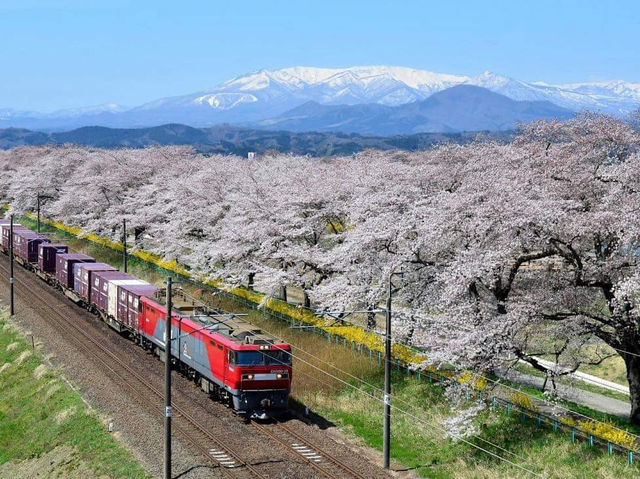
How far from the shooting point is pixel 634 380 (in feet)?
90.0

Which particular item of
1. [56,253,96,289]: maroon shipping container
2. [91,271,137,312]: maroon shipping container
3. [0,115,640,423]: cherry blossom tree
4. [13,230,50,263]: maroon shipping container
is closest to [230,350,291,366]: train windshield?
[0,115,640,423]: cherry blossom tree

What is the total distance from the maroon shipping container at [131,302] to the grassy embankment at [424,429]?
821 centimetres

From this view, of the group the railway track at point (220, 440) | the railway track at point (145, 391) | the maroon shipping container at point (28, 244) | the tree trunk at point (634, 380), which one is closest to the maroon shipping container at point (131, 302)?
the railway track at point (145, 391)

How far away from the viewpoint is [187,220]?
189 feet

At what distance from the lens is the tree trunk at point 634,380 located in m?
27.0

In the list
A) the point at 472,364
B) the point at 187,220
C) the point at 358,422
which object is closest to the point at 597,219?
the point at 472,364

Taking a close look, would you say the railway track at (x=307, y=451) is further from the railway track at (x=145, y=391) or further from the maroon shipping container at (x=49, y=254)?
the maroon shipping container at (x=49, y=254)

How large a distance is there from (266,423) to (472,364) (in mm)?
8458

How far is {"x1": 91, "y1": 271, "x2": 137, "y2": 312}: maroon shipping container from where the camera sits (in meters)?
46.3

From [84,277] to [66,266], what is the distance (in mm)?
4790

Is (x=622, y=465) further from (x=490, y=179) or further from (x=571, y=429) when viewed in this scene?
(x=490, y=179)

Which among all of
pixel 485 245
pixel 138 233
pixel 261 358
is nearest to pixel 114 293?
pixel 261 358

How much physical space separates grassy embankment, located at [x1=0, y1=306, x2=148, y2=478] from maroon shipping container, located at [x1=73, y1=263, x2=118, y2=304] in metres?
8.89

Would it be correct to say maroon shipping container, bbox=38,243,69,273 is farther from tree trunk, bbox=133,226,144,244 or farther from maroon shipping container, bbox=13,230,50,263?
tree trunk, bbox=133,226,144,244
